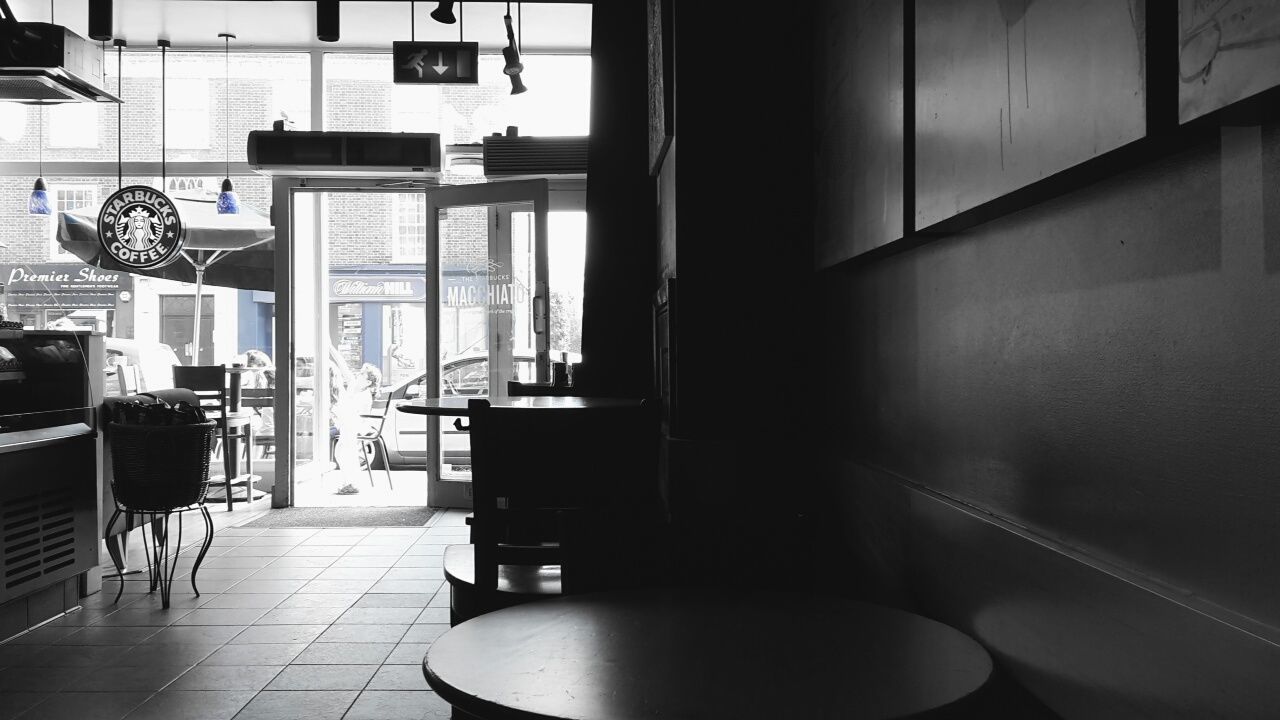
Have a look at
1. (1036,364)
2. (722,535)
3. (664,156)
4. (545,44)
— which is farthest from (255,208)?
(1036,364)

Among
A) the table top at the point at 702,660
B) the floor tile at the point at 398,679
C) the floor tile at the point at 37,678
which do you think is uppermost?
the table top at the point at 702,660

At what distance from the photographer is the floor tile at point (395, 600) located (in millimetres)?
3748

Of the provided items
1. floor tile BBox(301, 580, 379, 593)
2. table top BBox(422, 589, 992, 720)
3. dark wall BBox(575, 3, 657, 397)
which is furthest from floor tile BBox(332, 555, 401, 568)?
table top BBox(422, 589, 992, 720)

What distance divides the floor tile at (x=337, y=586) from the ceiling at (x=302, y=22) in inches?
137

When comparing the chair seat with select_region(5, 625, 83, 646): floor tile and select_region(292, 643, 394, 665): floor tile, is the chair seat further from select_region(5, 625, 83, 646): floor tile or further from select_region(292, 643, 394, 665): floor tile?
select_region(5, 625, 83, 646): floor tile

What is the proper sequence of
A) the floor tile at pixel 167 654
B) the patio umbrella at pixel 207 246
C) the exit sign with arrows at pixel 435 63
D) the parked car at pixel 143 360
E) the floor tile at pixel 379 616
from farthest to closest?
the parked car at pixel 143 360 < the patio umbrella at pixel 207 246 < the exit sign with arrows at pixel 435 63 < the floor tile at pixel 379 616 < the floor tile at pixel 167 654

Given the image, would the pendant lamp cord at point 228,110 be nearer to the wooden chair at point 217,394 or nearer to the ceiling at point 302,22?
the ceiling at point 302,22

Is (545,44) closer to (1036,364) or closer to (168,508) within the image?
(168,508)

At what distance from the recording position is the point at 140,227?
6.23 meters

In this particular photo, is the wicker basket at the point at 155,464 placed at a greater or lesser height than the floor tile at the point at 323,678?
greater

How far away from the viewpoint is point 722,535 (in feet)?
5.13

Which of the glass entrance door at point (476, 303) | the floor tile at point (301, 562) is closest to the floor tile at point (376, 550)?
the floor tile at point (301, 562)

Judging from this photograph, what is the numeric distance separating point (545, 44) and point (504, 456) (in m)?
5.34

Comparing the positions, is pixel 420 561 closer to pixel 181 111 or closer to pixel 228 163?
pixel 228 163
